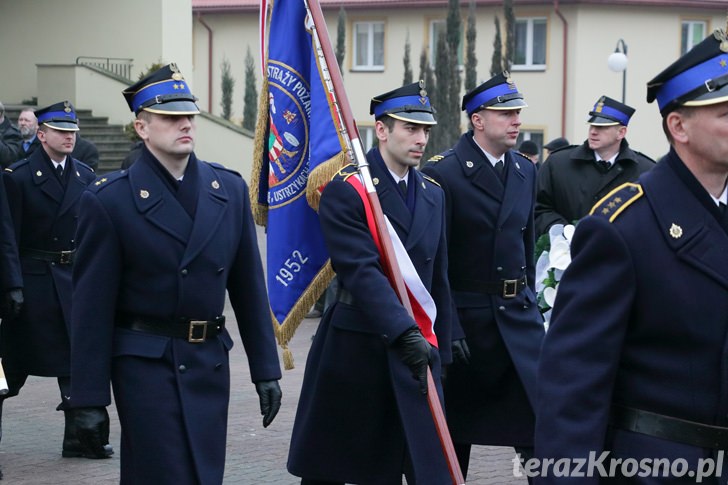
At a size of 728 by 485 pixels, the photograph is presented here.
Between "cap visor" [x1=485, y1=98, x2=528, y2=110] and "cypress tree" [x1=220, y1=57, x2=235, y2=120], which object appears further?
"cypress tree" [x1=220, y1=57, x2=235, y2=120]

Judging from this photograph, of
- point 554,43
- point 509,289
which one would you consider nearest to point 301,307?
point 509,289

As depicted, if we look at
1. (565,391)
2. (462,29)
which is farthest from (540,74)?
(565,391)

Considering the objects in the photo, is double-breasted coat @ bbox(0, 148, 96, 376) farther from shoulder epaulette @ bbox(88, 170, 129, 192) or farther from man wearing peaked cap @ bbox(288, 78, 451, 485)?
shoulder epaulette @ bbox(88, 170, 129, 192)

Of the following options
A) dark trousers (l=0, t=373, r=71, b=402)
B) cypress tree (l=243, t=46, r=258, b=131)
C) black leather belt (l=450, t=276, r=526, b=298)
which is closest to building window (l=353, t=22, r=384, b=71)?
cypress tree (l=243, t=46, r=258, b=131)

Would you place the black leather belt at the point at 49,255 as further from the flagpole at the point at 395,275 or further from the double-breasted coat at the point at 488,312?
the flagpole at the point at 395,275

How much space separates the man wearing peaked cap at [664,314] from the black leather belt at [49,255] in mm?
5754

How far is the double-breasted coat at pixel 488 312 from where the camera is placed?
7.27m

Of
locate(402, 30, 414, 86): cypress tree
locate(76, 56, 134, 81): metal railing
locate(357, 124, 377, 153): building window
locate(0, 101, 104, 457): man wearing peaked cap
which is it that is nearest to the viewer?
locate(0, 101, 104, 457): man wearing peaked cap

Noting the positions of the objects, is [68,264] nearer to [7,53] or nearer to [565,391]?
[565,391]

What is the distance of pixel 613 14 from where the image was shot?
39.8m

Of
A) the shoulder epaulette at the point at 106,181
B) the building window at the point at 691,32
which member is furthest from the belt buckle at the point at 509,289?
the building window at the point at 691,32

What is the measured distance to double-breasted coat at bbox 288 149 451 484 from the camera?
20.0ft

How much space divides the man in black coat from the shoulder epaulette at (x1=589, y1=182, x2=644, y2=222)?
10.6 meters

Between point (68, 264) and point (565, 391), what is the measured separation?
581 centimetres
